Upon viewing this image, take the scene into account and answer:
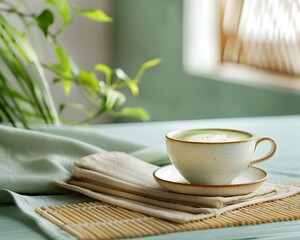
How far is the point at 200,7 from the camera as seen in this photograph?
3840 millimetres

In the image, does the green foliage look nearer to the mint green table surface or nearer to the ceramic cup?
the mint green table surface

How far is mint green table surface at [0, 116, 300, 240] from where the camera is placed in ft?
2.82

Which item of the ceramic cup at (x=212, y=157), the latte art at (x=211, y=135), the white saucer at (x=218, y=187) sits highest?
the latte art at (x=211, y=135)

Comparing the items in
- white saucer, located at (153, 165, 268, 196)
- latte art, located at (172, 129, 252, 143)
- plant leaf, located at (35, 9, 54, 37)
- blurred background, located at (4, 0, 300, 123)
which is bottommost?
blurred background, located at (4, 0, 300, 123)

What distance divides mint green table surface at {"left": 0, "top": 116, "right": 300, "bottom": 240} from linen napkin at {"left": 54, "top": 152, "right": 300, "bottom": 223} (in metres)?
0.03

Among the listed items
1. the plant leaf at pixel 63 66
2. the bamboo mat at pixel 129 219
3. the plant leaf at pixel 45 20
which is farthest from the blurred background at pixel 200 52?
the bamboo mat at pixel 129 219

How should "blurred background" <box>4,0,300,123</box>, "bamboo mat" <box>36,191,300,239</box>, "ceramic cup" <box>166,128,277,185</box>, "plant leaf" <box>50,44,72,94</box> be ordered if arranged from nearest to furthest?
"bamboo mat" <box>36,191,300,239</box>
"ceramic cup" <box>166,128,277,185</box>
"plant leaf" <box>50,44,72,94</box>
"blurred background" <box>4,0,300,123</box>

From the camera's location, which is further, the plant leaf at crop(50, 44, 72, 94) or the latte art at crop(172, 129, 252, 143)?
the plant leaf at crop(50, 44, 72, 94)

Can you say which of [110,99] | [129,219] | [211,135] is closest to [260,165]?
[211,135]

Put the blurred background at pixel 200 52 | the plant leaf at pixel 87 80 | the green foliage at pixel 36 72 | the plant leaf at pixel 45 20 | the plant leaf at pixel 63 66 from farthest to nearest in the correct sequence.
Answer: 1. the blurred background at pixel 200 52
2. the plant leaf at pixel 87 80
3. the plant leaf at pixel 63 66
4. the plant leaf at pixel 45 20
5. the green foliage at pixel 36 72

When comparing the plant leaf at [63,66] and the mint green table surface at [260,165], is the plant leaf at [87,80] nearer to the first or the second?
the plant leaf at [63,66]

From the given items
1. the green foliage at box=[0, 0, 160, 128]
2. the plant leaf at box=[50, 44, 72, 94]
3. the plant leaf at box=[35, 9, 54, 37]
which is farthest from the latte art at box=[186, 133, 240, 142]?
the plant leaf at box=[50, 44, 72, 94]

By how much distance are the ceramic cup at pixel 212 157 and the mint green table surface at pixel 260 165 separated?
0.32ft

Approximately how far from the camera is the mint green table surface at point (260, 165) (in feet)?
2.82
